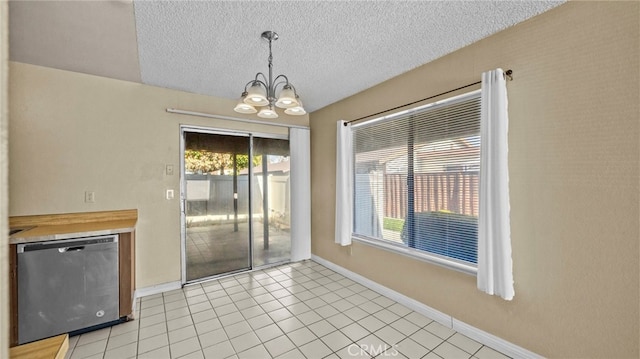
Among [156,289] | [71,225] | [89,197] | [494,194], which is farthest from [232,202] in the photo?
[494,194]

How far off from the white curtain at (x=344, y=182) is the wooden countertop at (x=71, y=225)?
2416 mm

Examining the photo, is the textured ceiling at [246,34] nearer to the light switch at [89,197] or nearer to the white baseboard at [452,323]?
the light switch at [89,197]

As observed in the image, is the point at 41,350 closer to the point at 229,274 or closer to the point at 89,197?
the point at 89,197

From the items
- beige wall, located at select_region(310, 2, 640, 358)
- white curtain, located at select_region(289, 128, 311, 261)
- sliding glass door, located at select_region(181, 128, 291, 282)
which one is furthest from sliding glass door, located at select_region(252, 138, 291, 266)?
beige wall, located at select_region(310, 2, 640, 358)

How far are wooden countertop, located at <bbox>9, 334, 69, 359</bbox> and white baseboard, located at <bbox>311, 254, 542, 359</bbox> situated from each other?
2.78 metres

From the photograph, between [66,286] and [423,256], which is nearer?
[66,286]

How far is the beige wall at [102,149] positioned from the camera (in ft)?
8.70

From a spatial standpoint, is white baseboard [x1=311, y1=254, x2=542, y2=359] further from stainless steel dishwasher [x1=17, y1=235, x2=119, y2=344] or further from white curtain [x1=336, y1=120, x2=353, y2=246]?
stainless steel dishwasher [x1=17, y1=235, x2=119, y2=344]

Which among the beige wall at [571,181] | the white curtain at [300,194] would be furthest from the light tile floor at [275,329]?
the white curtain at [300,194]

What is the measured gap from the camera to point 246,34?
217cm

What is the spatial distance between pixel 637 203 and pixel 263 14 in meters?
2.71

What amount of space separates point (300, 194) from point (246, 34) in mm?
2680

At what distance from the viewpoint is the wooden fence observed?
7.87 ft

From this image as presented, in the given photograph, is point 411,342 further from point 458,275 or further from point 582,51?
point 582,51
